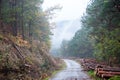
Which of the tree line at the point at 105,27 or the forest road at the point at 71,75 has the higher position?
the tree line at the point at 105,27

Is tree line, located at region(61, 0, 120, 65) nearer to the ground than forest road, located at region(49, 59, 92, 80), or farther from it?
farther from it

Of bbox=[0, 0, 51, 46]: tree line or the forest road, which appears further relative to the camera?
bbox=[0, 0, 51, 46]: tree line

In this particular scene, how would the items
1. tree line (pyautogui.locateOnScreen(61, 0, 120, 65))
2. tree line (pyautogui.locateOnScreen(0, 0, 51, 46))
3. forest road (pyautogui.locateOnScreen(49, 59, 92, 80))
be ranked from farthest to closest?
1. tree line (pyautogui.locateOnScreen(0, 0, 51, 46))
2. tree line (pyautogui.locateOnScreen(61, 0, 120, 65))
3. forest road (pyautogui.locateOnScreen(49, 59, 92, 80))

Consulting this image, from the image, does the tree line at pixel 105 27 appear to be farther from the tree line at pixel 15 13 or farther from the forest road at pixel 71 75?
the tree line at pixel 15 13

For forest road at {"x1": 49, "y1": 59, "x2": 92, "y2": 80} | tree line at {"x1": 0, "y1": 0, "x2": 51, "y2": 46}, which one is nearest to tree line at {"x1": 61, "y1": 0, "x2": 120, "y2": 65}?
forest road at {"x1": 49, "y1": 59, "x2": 92, "y2": 80}

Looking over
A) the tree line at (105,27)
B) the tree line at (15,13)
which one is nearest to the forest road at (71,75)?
the tree line at (105,27)

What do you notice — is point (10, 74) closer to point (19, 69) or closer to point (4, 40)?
point (19, 69)

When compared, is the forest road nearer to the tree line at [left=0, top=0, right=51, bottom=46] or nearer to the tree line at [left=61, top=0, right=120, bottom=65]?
the tree line at [left=61, top=0, right=120, bottom=65]

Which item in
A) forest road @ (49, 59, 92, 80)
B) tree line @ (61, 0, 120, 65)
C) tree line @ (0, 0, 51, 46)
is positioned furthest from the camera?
tree line @ (0, 0, 51, 46)

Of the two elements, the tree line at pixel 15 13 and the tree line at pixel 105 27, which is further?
the tree line at pixel 15 13

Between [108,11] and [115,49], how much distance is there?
4.39 meters

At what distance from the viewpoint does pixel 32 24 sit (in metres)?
41.8

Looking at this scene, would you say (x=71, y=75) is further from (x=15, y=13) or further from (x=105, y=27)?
(x=105, y=27)

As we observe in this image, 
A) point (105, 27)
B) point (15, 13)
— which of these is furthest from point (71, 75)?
point (105, 27)
